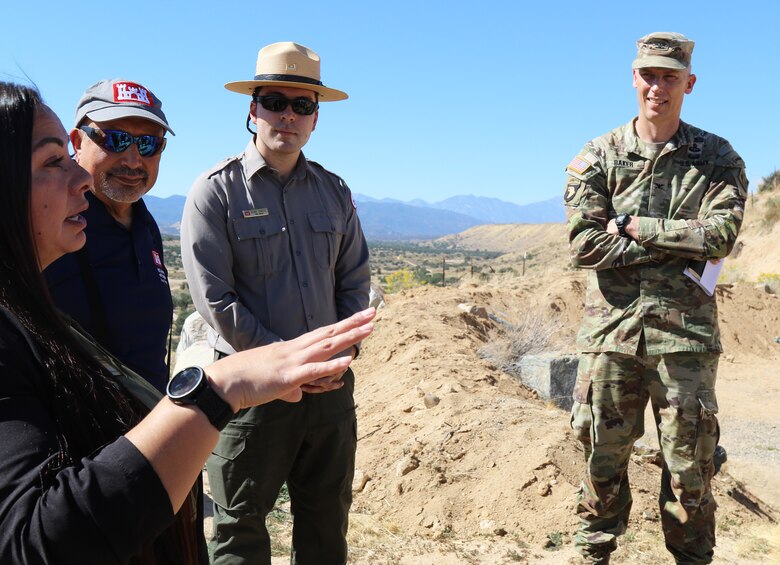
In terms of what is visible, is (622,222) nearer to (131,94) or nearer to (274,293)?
(274,293)

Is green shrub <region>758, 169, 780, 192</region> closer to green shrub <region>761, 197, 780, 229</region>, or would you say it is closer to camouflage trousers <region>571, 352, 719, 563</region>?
green shrub <region>761, 197, 780, 229</region>

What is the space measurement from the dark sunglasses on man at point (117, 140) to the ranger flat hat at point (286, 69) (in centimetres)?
58

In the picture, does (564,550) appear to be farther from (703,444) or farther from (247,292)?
(247,292)

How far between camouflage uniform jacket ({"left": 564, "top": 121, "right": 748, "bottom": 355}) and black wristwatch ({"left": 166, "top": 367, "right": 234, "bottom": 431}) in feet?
8.44

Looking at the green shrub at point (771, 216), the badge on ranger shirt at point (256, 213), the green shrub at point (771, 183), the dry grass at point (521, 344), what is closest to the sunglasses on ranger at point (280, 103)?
the badge on ranger shirt at point (256, 213)

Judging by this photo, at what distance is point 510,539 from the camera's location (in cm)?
423

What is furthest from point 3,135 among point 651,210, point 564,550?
point 564,550

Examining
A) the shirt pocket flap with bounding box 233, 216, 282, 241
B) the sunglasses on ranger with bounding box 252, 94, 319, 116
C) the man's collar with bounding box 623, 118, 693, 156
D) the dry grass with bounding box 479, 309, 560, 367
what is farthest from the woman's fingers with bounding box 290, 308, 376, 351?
the dry grass with bounding box 479, 309, 560, 367

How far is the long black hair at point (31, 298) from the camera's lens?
116 centimetres

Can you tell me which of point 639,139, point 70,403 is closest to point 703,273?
point 639,139

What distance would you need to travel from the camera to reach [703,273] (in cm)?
332

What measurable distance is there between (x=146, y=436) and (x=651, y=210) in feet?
9.74

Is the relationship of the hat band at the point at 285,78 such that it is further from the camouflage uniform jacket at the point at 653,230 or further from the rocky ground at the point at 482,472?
the rocky ground at the point at 482,472

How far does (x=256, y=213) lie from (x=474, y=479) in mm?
2889
